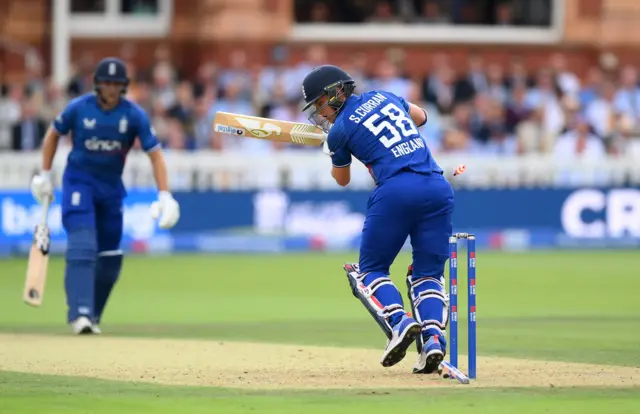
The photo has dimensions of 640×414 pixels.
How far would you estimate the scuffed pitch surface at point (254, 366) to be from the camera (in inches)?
353

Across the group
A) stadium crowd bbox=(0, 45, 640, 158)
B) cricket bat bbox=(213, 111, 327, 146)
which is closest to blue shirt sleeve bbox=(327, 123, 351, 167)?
cricket bat bbox=(213, 111, 327, 146)

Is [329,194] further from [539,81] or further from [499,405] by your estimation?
[499,405]

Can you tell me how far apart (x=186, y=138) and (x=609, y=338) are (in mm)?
10748

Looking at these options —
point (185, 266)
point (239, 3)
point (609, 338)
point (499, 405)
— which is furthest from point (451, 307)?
point (239, 3)

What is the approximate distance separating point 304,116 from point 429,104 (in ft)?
8.59

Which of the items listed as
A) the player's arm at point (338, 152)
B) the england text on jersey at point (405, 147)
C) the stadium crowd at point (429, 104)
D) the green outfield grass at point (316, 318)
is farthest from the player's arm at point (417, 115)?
the stadium crowd at point (429, 104)

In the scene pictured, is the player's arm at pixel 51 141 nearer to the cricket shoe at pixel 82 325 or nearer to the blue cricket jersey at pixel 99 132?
the blue cricket jersey at pixel 99 132

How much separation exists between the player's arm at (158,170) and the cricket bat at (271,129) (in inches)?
83.2

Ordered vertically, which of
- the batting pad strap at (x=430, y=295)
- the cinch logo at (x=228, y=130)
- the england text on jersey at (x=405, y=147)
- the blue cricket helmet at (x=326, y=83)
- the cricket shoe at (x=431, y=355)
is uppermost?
the blue cricket helmet at (x=326, y=83)

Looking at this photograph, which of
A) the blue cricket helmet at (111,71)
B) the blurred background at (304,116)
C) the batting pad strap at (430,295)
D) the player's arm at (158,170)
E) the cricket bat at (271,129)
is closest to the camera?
the batting pad strap at (430,295)

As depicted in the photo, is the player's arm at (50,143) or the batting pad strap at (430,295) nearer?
the batting pad strap at (430,295)

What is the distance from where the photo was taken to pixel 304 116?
21.0 m

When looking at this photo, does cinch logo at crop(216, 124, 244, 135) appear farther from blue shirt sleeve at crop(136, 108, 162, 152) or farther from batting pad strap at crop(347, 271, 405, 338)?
blue shirt sleeve at crop(136, 108, 162, 152)

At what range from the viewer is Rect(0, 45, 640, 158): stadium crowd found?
2119cm
